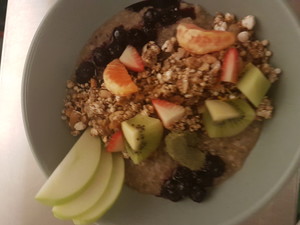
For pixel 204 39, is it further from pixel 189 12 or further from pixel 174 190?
pixel 174 190

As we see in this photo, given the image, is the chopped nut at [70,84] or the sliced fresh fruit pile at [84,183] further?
the chopped nut at [70,84]

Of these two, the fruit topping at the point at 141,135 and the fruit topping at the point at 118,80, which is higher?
the fruit topping at the point at 118,80

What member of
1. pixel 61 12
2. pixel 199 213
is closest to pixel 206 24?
pixel 61 12

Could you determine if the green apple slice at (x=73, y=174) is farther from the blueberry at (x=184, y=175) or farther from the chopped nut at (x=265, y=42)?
the chopped nut at (x=265, y=42)

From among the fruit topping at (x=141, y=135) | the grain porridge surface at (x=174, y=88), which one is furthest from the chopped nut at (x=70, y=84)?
the fruit topping at (x=141, y=135)

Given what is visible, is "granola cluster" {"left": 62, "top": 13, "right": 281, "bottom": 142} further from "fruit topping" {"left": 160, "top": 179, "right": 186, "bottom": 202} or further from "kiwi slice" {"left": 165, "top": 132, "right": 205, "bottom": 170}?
"fruit topping" {"left": 160, "top": 179, "right": 186, "bottom": 202}

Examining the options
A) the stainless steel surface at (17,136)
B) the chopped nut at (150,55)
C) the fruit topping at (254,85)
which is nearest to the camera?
the fruit topping at (254,85)

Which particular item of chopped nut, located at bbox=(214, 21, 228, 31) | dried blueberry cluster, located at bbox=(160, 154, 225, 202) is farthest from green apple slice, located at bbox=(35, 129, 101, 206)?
chopped nut, located at bbox=(214, 21, 228, 31)

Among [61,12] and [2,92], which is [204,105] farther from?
[2,92]
